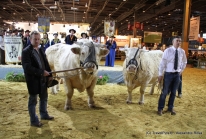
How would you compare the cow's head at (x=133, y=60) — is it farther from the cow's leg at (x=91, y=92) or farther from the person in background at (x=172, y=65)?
the cow's leg at (x=91, y=92)

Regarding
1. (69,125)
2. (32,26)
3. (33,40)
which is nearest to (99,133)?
(69,125)

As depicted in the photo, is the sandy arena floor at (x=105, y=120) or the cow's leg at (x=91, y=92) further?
the cow's leg at (x=91, y=92)

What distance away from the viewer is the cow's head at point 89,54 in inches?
172

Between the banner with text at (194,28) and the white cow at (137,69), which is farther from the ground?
the banner with text at (194,28)

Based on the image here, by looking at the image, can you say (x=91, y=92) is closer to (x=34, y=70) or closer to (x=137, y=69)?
(x=137, y=69)

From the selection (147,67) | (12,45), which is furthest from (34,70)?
(12,45)

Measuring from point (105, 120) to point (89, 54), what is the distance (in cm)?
146

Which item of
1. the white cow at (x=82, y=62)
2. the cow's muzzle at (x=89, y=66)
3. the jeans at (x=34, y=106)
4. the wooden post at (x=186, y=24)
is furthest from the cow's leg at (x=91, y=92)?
the wooden post at (x=186, y=24)

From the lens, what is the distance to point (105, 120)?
4.54 metres

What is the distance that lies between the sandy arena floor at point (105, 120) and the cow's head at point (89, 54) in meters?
1.14

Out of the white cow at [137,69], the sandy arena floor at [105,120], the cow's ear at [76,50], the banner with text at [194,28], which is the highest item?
the banner with text at [194,28]

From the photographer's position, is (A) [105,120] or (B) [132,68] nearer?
(A) [105,120]

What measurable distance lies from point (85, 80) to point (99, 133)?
4.60 feet

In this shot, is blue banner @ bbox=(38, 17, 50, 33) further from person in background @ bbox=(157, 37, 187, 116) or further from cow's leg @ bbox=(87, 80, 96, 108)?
person in background @ bbox=(157, 37, 187, 116)
